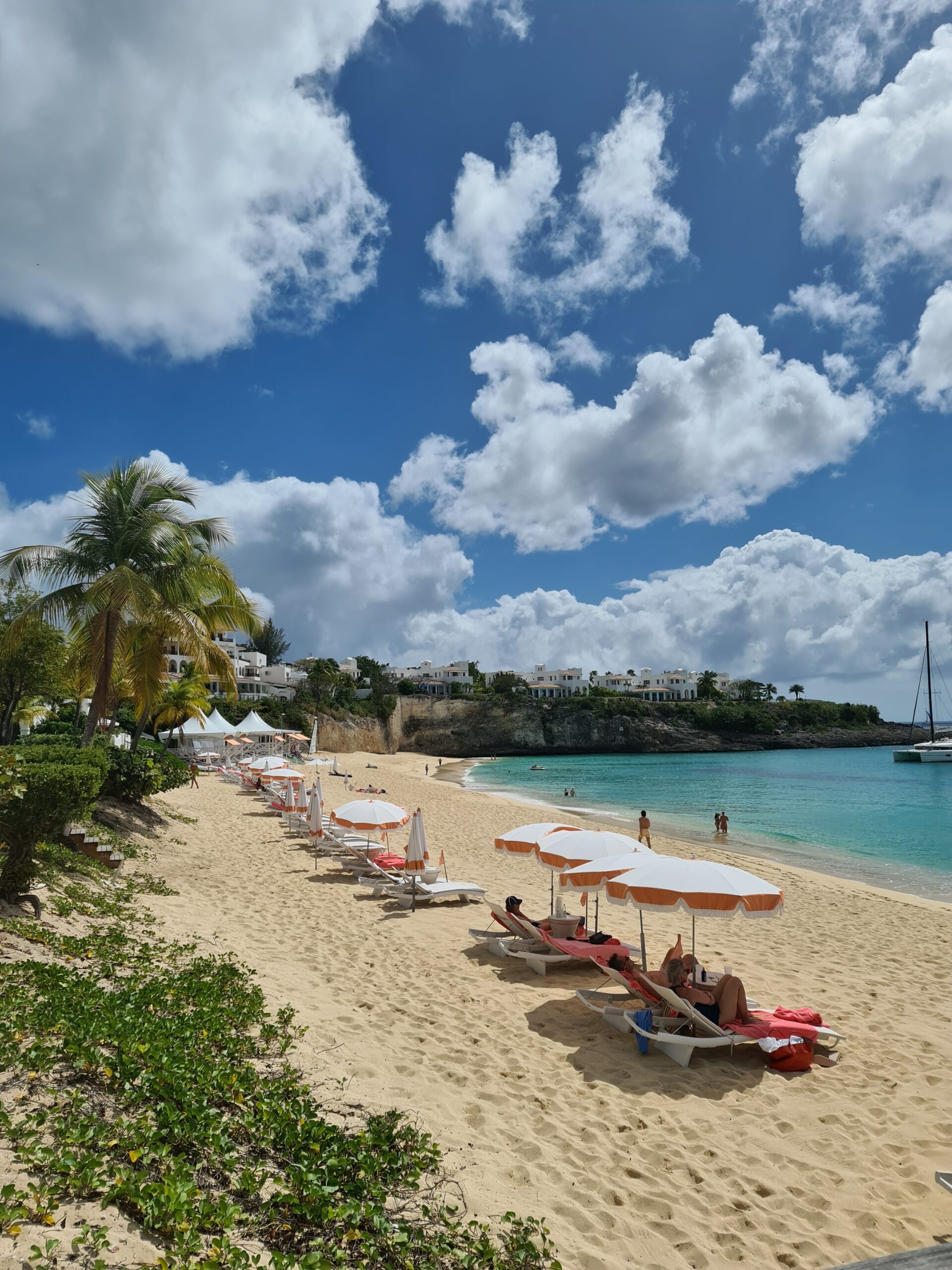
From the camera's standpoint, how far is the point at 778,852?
880 inches

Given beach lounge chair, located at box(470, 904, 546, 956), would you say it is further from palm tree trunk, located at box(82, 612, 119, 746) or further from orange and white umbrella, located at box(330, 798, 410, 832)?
palm tree trunk, located at box(82, 612, 119, 746)

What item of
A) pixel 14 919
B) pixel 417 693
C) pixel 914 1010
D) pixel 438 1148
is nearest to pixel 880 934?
pixel 914 1010

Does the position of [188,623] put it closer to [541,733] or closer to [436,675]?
[541,733]

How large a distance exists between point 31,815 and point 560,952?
20.1 feet

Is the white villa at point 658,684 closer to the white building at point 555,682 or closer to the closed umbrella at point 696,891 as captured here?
the white building at point 555,682

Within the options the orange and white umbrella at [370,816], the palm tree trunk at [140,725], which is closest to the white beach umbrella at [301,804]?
the palm tree trunk at [140,725]

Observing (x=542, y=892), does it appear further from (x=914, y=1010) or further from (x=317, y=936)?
(x=914, y=1010)

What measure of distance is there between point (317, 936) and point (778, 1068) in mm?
5664

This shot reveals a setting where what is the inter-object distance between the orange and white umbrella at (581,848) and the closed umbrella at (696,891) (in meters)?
1.43

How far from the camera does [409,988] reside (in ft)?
25.0

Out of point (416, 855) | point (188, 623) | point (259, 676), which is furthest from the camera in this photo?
point (259, 676)

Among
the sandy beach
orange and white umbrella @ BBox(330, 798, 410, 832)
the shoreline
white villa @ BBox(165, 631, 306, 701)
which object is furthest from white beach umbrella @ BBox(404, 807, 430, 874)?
white villa @ BBox(165, 631, 306, 701)

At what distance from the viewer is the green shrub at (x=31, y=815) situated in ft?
22.5

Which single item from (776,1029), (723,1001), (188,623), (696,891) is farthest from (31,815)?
(188,623)
